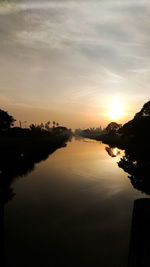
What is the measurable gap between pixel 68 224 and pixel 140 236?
1473 cm

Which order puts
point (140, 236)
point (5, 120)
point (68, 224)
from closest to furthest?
point (140, 236)
point (68, 224)
point (5, 120)

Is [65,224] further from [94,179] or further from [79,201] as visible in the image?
[94,179]

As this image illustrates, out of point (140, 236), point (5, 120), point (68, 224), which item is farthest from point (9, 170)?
point (5, 120)

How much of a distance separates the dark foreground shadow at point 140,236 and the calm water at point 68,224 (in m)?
9.12

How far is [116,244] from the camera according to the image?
46.3ft

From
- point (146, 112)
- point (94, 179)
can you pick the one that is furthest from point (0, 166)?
point (146, 112)

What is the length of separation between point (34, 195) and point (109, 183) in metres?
12.0

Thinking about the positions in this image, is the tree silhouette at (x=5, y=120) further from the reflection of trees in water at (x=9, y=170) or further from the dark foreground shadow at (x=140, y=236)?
the dark foreground shadow at (x=140, y=236)

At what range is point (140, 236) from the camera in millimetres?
3662

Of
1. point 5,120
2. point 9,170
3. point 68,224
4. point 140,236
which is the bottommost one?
point 68,224

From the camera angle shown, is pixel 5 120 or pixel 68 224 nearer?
pixel 68 224

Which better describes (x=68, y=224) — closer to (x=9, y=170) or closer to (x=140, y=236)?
(x=140, y=236)

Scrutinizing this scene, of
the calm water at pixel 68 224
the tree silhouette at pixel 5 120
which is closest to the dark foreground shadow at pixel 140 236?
the calm water at pixel 68 224

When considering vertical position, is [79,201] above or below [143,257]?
below
